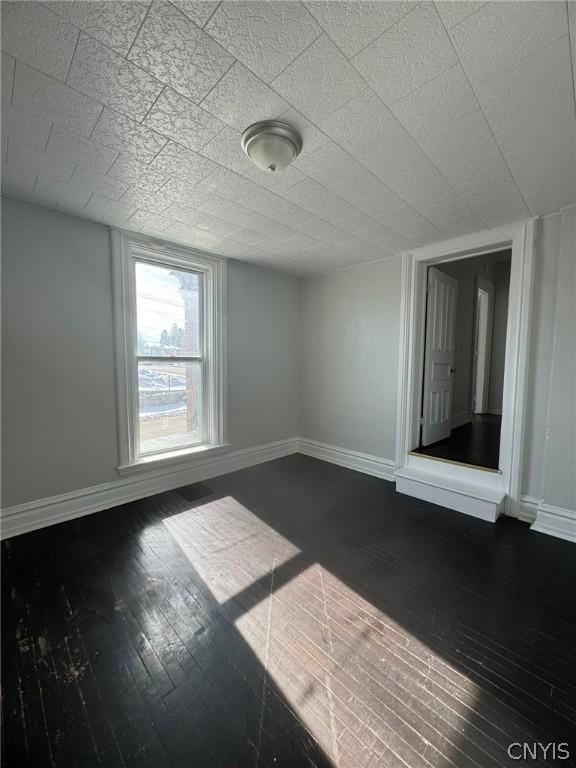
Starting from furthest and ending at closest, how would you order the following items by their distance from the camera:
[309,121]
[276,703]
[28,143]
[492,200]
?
[492,200] → [28,143] → [309,121] → [276,703]

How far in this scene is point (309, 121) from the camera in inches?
59.5

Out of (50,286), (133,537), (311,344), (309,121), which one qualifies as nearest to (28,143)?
(50,286)

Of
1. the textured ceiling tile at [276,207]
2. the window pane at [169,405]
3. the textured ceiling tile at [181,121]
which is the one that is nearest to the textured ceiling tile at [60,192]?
the textured ceiling tile at [181,121]

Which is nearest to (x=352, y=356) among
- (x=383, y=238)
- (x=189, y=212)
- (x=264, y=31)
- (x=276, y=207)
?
(x=383, y=238)

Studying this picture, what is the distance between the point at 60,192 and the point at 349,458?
379 centimetres

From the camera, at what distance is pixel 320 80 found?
1.29 metres

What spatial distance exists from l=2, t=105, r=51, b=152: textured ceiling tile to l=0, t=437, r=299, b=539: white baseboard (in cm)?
245

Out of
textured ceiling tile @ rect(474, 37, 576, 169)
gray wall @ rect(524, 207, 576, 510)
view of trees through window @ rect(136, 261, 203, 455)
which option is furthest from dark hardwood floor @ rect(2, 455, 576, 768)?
textured ceiling tile @ rect(474, 37, 576, 169)

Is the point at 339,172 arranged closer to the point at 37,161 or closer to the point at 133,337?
the point at 37,161

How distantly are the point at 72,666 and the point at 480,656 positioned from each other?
1.85 metres

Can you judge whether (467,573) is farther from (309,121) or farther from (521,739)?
(309,121)

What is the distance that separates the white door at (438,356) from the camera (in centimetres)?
351

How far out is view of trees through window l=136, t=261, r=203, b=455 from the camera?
3.11m

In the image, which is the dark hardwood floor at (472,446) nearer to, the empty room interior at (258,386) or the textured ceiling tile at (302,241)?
the empty room interior at (258,386)
